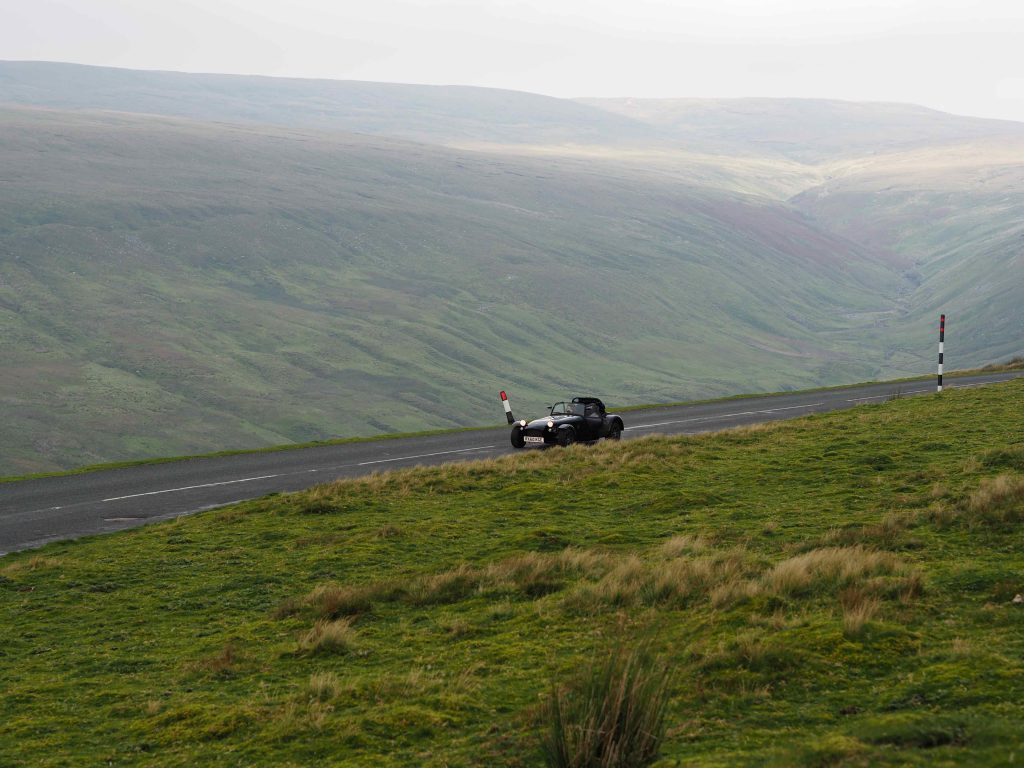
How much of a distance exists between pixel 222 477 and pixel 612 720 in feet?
75.6

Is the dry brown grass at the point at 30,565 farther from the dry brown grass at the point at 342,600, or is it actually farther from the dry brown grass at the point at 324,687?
the dry brown grass at the point at 324,687

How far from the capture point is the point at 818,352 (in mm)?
192625

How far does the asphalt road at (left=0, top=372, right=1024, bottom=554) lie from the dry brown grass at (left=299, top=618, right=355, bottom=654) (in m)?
10.3

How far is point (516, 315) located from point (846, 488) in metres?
161

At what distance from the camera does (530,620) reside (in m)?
12.5

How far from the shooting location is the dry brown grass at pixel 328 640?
12016 millimetres

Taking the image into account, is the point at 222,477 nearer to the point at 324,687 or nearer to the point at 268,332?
the point at 324,687

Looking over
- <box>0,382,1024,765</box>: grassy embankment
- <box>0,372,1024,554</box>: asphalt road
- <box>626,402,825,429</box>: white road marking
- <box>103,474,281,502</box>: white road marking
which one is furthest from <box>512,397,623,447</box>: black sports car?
<box>0,382,1024,765</box>: grassy embankment

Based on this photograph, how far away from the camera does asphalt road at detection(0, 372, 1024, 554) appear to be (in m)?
22.9

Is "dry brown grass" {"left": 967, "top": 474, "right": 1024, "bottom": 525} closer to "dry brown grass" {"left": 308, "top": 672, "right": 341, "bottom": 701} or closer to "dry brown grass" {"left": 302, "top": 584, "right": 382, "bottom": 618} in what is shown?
"dry brown grass" {"left": 302, "top": 584, "right": 382, "bottom": 618}

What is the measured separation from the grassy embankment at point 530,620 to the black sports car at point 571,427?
8.31 m

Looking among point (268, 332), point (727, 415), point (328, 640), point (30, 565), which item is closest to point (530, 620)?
point (328, 640)

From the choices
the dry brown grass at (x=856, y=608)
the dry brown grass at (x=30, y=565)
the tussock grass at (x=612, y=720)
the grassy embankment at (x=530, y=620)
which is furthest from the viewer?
the dry brown grass at (x=30, y=565)

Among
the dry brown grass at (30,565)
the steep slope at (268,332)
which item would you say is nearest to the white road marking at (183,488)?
the dry brown grass at (30,565)
